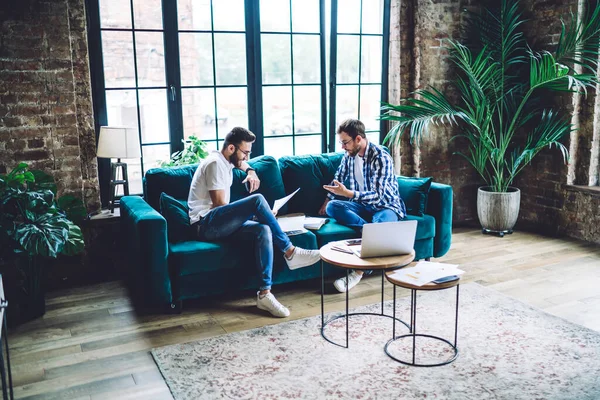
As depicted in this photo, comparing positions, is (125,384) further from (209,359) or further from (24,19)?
(24,19)

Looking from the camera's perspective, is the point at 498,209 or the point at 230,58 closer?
the point at 230,58

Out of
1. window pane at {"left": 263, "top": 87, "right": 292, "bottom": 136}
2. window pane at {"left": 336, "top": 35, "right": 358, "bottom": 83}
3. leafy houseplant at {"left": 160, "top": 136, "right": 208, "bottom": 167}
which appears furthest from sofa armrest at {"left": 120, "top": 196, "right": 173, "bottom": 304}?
window pane at {"left": 336, "top": 35, "right": 358, "bottom": 83}

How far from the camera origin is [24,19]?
155 inches

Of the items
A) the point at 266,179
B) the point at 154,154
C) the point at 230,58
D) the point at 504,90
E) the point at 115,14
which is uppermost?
the point at 115,14

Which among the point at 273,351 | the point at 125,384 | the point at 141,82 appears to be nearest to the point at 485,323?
the point at 273,351

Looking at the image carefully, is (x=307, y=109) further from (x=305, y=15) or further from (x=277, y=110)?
(x=305, y=15)

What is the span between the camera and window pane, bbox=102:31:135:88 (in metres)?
4.52

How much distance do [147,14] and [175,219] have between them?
1.82m

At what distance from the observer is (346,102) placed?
219 inches

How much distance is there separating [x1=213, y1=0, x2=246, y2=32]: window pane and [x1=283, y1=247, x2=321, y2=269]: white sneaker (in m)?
2.14

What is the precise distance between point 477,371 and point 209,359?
138 cm

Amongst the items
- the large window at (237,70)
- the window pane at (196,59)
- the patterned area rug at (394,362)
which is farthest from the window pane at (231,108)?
the patterned area rug at (394,362)

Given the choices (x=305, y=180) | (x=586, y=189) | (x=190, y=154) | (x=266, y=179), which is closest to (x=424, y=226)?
(x=305, y=180)

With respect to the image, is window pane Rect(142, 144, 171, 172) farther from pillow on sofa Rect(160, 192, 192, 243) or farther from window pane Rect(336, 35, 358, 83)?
window pane Rect(336, 35, 358, 83)
